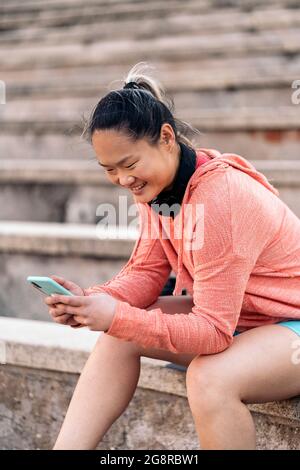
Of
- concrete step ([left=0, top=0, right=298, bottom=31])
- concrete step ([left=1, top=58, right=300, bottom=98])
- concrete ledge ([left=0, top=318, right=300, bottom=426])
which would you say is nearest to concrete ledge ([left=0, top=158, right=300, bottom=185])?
concrete step ([left=1, top=58, right=300, bottom=98])

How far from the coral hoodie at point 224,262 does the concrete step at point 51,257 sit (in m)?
0.96

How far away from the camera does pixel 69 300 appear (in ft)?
4.52

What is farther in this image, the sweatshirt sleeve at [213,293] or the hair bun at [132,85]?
the hair bun at [132,85]

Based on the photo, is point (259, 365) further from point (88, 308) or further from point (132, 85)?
point (132, 85)

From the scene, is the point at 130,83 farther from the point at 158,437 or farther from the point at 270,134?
the point at 270,134

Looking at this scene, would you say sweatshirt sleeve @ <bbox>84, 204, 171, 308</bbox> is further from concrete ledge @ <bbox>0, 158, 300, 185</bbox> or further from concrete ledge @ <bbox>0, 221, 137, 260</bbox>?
concrete ledge @ <bbox>0, 158, 300, 185</bbox>

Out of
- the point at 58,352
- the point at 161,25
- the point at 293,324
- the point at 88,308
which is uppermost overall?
the point at 161,25

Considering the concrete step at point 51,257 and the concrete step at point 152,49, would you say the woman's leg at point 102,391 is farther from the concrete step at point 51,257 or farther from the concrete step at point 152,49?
the concrete step at point 152,49

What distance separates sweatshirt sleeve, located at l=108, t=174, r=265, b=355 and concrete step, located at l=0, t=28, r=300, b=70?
2.90 m

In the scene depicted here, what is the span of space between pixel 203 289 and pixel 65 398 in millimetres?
745

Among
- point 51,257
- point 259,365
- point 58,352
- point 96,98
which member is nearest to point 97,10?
point 96,98

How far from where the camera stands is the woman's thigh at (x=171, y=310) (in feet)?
5.40

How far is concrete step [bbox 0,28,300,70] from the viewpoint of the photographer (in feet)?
13.5

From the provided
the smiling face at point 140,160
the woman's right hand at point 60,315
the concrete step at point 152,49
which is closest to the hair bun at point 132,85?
the smiling face at point 140,160
